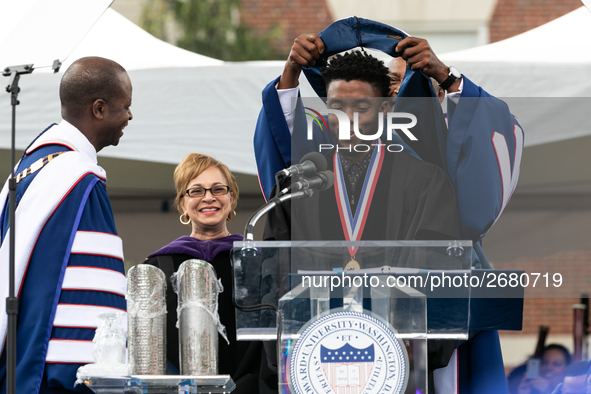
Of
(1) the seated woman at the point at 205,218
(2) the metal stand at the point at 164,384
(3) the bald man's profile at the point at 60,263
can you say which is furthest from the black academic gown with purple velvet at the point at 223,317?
(2) the metal stand at the point at 164,384

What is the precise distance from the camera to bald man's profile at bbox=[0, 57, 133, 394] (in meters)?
2.21

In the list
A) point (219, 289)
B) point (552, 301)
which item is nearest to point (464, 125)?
point (219, 289)

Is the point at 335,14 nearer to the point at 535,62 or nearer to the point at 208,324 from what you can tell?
the point at 535,62

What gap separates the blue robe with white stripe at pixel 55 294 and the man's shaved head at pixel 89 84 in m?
0.30

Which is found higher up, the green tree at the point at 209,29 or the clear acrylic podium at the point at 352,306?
the green tree at the point at 209,29

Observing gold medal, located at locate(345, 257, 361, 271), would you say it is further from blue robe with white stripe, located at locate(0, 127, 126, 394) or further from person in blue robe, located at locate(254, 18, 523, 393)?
blue robe with white stripe, located at locate(0, 127, 126, 394)

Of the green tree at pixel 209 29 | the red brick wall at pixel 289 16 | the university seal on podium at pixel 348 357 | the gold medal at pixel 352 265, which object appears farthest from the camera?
the red brick wall at pixel 289 16

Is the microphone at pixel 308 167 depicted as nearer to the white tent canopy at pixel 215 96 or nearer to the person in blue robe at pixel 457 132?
the person in blue robe at pixel 457 132

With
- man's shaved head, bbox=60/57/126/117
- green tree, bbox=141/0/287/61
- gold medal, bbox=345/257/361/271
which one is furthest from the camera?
green tree, bbox=141/0/287/61

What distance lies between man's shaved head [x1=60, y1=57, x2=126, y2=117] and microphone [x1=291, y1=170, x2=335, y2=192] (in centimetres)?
91

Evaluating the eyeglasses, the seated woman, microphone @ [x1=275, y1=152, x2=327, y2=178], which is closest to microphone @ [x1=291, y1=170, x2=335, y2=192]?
microphone @ [x1=275, y1=152, x2=327, y2=178]

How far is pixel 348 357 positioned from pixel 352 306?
112mm

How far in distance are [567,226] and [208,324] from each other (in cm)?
315

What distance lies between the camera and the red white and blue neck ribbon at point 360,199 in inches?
86.8
